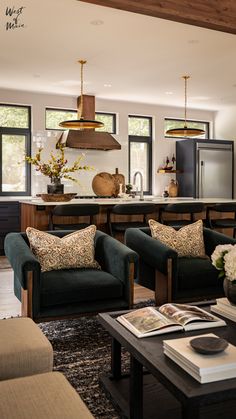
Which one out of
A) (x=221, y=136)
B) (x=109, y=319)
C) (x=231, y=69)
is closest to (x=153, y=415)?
(x=109, y=319)

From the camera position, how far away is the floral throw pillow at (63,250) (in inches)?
130

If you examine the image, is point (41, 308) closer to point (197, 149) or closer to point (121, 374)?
point (121, 374)

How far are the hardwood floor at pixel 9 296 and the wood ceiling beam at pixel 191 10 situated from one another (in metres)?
2.57

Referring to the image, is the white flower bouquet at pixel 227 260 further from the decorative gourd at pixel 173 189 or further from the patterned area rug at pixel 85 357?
the decorative gourd at pixel 173 189

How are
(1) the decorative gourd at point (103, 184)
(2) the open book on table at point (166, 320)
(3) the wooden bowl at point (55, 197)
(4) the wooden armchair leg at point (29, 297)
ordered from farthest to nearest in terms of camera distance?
(1) the decorative gourd at point (103, 184)
(3) the wooden bowl at point (55, 197)
(4) the wooden armchair leg at point (29, 297)
(2) the open book on table at point (166, 320)

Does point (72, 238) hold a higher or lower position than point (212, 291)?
higher

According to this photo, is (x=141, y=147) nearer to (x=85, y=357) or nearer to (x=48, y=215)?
(x=48, y=215)

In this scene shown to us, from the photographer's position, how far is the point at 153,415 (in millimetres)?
2008

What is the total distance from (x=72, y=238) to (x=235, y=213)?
11.7 ft

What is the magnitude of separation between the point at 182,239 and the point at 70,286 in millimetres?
1261

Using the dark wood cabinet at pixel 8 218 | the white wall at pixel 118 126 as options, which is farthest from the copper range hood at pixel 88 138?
the dark wood cabinet at pixel 8 218

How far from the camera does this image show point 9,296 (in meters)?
4.17

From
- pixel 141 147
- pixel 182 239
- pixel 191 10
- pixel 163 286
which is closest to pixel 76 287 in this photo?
pixel 163 286

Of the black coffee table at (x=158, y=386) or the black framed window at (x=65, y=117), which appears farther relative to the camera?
the black framed window at (x=65, y=117)
